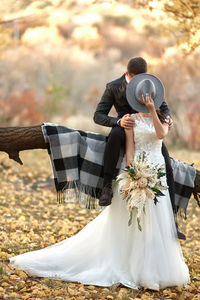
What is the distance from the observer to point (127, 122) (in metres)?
3.86

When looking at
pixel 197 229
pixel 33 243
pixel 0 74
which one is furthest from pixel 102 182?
pixel 0 74

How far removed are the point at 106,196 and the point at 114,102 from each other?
2.75 ft

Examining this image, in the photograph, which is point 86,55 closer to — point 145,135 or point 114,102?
point 114,102

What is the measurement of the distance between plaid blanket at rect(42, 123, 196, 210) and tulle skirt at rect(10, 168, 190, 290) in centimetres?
24

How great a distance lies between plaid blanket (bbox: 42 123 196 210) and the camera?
13.6 feet

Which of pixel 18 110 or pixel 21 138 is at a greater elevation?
pixel 18 110

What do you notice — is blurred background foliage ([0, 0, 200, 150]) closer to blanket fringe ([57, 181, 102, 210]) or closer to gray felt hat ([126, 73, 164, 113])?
gray felt hat ([126, 73, 164, 113])

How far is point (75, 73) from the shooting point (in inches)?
1011

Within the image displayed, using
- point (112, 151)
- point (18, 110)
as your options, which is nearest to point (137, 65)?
point (112, 151)

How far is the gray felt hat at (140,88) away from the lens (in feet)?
12.4

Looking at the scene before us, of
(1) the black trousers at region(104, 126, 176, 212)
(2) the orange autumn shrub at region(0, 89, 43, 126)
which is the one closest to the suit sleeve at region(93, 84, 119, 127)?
(1) the black trousers at region(104, 126, 176, 212)

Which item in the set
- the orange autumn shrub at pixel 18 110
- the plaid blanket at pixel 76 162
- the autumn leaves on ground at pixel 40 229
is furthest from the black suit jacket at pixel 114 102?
the orange autumn shrub at pixel 18 110

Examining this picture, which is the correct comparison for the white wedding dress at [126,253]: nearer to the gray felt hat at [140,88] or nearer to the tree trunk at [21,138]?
the gray felt hat at [140,88]

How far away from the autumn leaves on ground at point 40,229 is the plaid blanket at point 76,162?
0.78m
